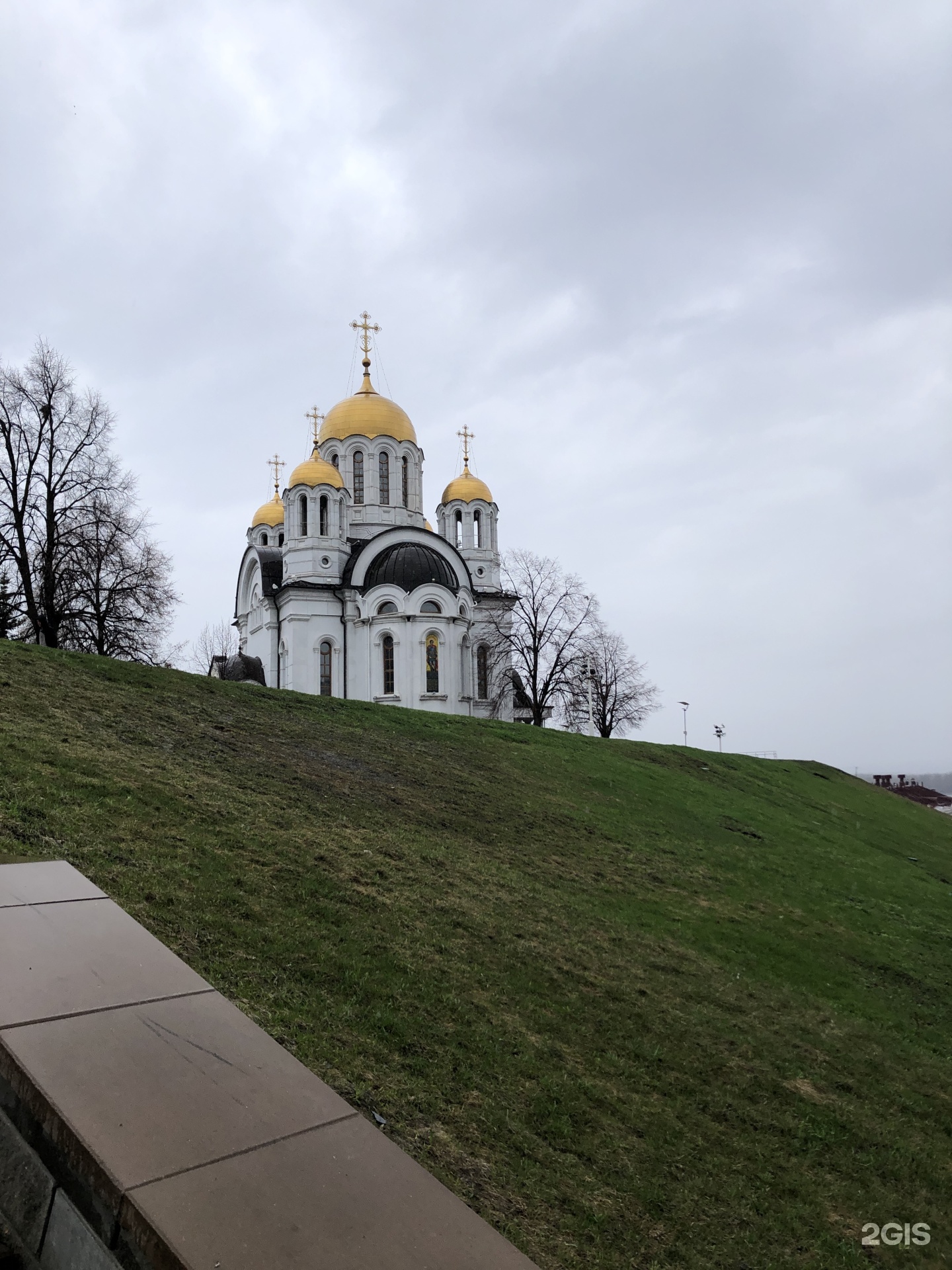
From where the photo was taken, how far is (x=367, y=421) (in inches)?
1688

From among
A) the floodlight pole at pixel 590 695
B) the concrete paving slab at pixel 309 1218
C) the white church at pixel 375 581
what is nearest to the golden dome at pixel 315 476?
the white church at pixel 375 581

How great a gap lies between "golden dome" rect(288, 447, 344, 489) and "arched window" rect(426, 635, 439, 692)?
8556 millimetres

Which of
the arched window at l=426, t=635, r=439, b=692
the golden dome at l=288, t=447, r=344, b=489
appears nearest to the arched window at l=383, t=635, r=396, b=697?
the arched window at l=426, t=635, r=439, b=692

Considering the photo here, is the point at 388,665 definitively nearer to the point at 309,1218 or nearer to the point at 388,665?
the point at 388,665

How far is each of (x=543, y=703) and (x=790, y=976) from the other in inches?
1126

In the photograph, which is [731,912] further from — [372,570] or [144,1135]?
[372,570]

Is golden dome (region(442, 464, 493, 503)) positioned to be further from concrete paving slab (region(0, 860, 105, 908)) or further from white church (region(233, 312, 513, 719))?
concrete paving slab (region(0, 860, 105, 908))

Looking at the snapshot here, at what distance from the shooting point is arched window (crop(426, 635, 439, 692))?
3603cm

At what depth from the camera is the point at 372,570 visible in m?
37.8

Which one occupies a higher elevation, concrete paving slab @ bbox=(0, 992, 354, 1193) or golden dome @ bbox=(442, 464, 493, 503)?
golden dome @ bbox=(442, 464, 493, 503)

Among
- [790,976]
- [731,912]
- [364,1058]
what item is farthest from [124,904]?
[731,912]

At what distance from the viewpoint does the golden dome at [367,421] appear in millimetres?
42750

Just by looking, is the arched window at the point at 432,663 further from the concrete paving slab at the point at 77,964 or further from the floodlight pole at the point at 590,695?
the concrete paving slab at the point at 77,964

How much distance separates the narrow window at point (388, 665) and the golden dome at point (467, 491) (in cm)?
1050
